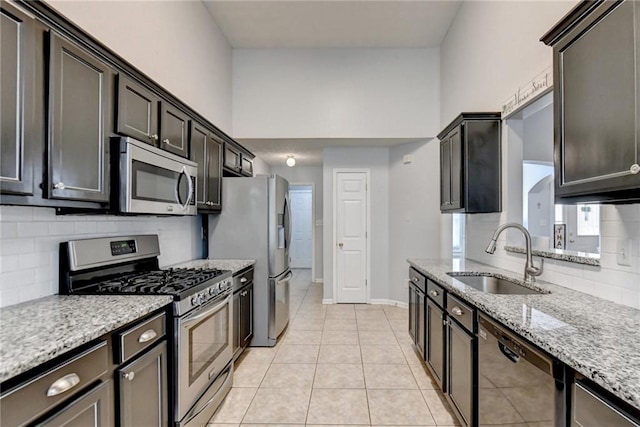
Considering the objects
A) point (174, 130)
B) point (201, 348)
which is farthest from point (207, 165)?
point (201, 348)

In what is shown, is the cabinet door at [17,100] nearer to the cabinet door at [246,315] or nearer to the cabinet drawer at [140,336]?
the cabinet drawer at [140,336]

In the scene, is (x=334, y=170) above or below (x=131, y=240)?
above

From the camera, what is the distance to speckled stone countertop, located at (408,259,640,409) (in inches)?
34.6

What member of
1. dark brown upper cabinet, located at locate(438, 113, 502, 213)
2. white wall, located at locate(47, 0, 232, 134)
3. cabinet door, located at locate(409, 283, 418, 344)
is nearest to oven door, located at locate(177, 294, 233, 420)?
cabinet door, located at locate(409, 283, 418, 344)

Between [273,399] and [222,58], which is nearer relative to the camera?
[273,399]

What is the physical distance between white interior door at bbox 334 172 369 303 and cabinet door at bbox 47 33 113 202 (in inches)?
147

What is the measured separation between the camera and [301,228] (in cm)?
876

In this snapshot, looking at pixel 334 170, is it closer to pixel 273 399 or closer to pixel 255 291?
pixel 255 291

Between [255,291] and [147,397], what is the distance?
1.84 m

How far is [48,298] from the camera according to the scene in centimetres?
164

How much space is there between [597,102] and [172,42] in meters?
3.17

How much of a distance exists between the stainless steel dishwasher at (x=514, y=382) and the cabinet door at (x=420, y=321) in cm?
109

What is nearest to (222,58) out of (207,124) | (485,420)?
(207,124)

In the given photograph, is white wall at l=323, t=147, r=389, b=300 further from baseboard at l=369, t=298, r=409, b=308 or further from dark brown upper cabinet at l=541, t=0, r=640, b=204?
dark brown upper cabinet at l=541, t=0, r=640, b=204
